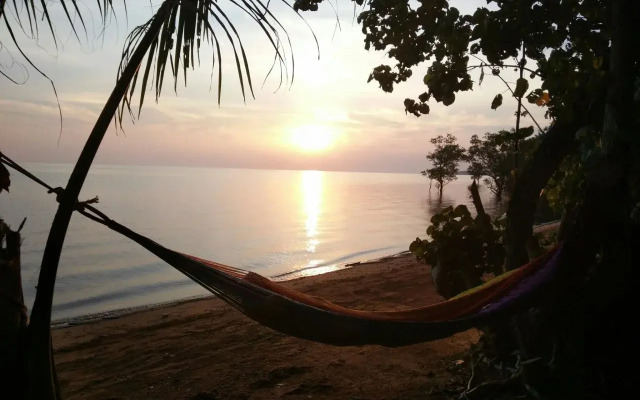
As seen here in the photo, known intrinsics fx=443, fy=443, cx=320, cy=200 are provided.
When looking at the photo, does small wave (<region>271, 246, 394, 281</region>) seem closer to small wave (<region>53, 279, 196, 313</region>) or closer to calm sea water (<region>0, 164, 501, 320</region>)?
calm sea water (<region>0, 164, 501, 320</region>)

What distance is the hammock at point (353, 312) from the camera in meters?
2.11

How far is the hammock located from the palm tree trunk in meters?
0.39

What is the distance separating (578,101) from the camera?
94.8 inches

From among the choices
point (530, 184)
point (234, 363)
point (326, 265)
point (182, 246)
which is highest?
point (530, 184)

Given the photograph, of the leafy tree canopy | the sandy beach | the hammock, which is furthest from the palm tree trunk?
the leafy tree canopy

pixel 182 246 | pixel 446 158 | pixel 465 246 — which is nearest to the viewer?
pixel 465 246

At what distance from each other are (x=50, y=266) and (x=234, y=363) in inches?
100

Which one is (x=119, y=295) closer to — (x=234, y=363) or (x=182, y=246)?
(x=234, y=363)

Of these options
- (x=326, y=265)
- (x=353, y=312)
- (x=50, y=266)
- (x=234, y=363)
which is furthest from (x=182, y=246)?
(x=50, y=266)

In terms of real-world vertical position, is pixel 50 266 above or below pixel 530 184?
below

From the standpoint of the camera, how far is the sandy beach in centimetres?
324

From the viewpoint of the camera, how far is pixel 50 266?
1648 mm

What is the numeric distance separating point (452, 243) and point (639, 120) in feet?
4.52

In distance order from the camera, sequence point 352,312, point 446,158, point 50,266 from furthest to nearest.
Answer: point 446,158 → point 352,312 → point 50,266
